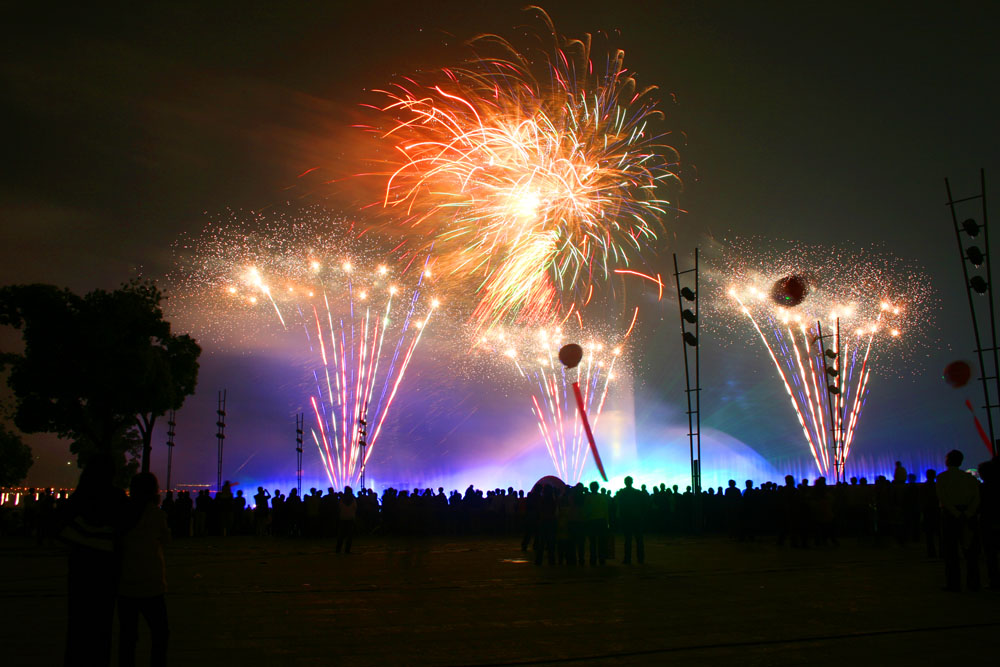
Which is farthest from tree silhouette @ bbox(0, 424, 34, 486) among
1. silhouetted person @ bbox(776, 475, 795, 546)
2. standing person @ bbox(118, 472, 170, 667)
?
standing person @ bbox(118, 472, 170, 667)

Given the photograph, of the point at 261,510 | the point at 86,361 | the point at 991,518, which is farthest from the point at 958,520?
the point at 86,361

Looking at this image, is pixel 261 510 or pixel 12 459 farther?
pixel 12 459

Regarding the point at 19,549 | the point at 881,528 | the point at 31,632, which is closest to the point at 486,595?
the point at 31,632

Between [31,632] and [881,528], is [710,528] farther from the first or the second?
[31,632]

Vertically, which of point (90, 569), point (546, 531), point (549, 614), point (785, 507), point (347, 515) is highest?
point (785, 507)

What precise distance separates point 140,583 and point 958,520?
29.3 ft

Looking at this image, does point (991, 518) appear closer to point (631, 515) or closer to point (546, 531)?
point (631, 515)

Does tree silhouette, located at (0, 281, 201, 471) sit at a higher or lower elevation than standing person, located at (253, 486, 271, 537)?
higher

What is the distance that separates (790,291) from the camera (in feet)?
81.4

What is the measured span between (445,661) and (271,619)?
2.87m

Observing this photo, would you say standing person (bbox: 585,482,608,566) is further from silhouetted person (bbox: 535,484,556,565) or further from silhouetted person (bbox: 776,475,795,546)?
silhouetted person (bbox: 776,475,795,546)

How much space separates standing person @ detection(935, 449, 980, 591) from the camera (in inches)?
378

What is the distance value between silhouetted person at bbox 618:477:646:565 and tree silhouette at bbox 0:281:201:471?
2097cm

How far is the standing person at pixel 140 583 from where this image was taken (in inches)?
202
